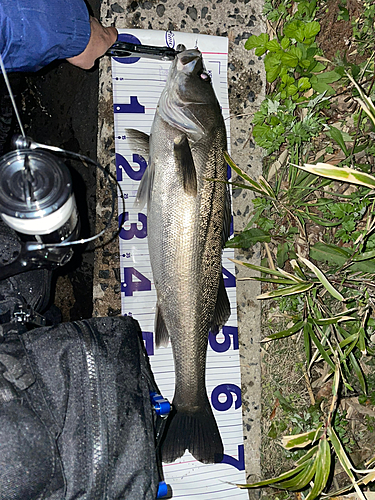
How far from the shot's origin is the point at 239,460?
7.78 feet

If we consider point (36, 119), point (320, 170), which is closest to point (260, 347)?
point (320, 170)

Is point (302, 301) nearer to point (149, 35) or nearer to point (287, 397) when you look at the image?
point (287, 397)

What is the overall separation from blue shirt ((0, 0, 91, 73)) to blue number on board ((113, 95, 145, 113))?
39 centimetres

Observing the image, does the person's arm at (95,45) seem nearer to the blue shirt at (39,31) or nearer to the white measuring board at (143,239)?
the blue shirt at (39,31)

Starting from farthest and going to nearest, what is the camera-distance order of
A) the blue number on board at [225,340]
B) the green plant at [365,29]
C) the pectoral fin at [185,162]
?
the blue number on board at [225,340] → the green plant at [365,29] → the pectoral fin at [185,162]

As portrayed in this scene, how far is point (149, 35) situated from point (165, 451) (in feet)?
7.26

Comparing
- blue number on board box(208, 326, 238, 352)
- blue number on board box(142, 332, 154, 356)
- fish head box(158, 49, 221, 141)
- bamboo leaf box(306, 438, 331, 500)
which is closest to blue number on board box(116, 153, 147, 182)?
fish head box(158, 49, 221, 141)

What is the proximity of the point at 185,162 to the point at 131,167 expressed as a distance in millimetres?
478

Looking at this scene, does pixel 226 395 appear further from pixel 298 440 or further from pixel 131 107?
pixel 131 107

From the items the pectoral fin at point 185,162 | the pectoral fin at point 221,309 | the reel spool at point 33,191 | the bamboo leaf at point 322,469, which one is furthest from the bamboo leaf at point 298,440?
the reel spool at point 33,191

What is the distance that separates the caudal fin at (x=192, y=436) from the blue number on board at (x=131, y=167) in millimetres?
1232

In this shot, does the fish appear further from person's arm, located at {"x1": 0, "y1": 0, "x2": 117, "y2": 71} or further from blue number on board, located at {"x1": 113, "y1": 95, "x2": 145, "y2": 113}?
person's arm, located at {"x1": 0, "y1": 0, "x2": 117, "y2": 71}

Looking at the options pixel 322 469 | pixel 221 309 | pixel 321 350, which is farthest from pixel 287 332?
pixel 322 469

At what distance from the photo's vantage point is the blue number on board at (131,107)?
2270 mm
